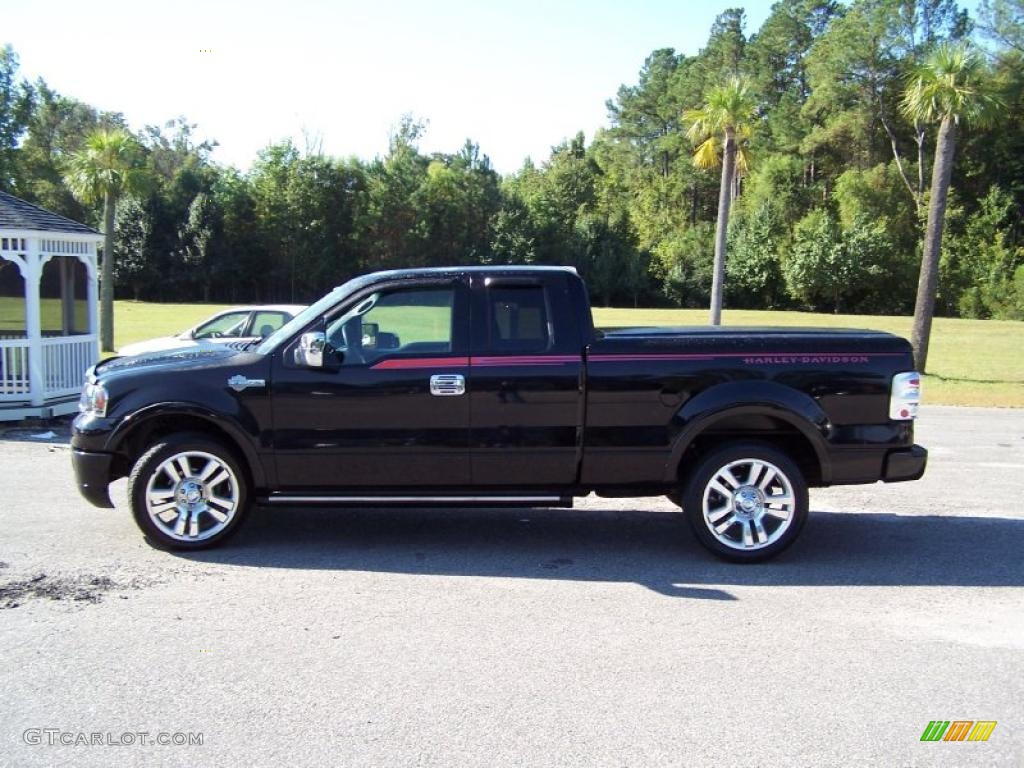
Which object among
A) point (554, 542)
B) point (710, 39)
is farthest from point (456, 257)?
point (554, 542)

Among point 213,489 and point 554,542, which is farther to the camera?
point 554,542

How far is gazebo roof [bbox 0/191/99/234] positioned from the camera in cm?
1225

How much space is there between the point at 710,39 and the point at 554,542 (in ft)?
313

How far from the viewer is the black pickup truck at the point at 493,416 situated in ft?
19.6

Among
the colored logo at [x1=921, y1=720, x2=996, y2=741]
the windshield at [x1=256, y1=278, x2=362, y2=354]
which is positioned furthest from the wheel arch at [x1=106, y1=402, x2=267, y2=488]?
the colored logo at [x1=921, y1=720, x2=996, y2=741]

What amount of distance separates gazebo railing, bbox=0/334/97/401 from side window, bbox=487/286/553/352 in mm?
8816

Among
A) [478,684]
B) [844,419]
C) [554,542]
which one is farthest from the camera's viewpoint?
[554,542]

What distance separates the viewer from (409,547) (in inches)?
253

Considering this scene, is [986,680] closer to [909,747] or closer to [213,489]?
[909,747]

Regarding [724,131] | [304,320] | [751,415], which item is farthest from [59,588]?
[724,131]

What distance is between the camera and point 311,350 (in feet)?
19.3

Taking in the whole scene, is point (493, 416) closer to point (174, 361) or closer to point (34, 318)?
point (174, 361)

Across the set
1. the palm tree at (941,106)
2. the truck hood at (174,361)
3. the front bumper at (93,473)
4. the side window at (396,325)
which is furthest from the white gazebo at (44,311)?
the palm tree at (941,106)

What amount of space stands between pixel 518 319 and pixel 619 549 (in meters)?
1.81
